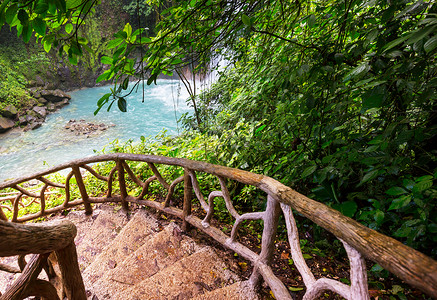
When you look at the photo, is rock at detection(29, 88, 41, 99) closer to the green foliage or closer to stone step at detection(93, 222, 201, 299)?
the green foliage

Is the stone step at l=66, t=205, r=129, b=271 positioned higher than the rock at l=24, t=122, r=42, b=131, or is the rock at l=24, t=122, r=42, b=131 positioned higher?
the stone step at l=66, t=205, r=129, b=271

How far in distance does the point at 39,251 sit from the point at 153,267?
1.14 metres

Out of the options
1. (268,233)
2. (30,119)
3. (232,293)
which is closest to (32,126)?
(30,119)

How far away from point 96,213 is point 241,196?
2121 mm

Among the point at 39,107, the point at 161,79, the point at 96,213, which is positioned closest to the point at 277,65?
the point at 96,213

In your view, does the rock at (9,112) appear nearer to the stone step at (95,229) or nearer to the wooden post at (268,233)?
the stone step at (95,229)

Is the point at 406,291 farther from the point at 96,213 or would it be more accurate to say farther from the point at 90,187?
the point at 90,187

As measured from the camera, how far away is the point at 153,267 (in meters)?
1.85

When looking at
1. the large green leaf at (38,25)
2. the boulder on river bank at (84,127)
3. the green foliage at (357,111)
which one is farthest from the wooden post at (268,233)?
the boulder on river bank at (84,127)

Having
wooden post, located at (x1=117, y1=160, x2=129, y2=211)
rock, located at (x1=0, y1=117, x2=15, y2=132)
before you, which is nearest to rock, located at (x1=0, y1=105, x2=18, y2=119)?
rock, located at (x1=0, y1=117, x2=15, y2=132)

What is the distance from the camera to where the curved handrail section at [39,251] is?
0.76 m

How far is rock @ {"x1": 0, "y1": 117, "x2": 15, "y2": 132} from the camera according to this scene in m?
9.18

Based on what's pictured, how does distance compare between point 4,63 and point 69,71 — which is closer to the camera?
point 4,63

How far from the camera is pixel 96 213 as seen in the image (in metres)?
3.07
